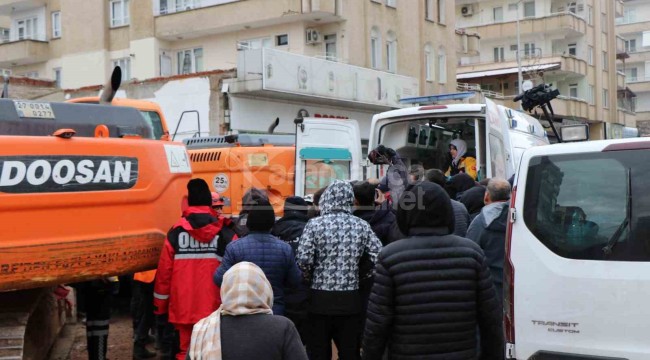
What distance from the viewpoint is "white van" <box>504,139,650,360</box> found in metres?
4.04

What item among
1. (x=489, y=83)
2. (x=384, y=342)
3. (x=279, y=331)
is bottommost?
(x=384, y=342)

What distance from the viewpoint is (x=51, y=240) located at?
5.11 meters

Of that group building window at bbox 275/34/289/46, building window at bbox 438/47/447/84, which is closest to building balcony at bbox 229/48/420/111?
building window at bbox 275/34/289/46

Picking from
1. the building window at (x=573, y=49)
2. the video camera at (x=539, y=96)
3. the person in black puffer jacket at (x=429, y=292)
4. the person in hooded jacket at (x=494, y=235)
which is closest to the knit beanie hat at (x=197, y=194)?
the person in hooded jacket at (x=494, y=235)

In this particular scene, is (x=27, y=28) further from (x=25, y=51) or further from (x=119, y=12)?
(x=119, y=12)

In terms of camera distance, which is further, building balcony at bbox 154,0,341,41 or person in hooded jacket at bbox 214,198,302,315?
building balcony at bbox 154,0,341,41

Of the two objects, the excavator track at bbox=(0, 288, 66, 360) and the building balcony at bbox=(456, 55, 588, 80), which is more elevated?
the building balcony at bbox=(456, 55, 588, 80)

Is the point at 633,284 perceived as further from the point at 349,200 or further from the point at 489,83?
the point at 489,83

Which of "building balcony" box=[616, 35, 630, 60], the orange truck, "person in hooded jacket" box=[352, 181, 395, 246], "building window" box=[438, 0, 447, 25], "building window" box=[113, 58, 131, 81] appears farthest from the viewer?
"building balcony" box=[616, 35, 630, 60]

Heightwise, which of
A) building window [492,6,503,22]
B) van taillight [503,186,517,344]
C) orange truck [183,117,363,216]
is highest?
building window [492,6,503,22]

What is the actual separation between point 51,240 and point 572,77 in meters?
43.9

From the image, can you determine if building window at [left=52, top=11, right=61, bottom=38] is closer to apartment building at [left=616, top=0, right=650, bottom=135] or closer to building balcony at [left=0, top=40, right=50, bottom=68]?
building balcony at [left=0, top=40, right=50, bottom=68]

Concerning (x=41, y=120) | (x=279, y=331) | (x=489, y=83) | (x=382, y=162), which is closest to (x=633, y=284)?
(x=279, y=331)

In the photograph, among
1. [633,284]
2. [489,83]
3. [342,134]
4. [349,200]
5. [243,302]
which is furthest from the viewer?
[489,83]
